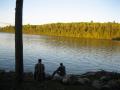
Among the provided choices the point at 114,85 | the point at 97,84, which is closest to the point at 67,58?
the point at 97,84

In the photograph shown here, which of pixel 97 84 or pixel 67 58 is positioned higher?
pixel 97 84

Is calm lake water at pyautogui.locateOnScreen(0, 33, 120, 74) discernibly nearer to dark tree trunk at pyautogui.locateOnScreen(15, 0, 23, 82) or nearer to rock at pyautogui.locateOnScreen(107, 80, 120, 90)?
dark tree trunk at pyautogui.locateOnScreen(15, 0, 23, 82)

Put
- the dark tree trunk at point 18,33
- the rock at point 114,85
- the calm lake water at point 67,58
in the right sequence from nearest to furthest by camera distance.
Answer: the dark tree trunk at point 18,33 → the rock at point 114,85 → the calm lake water at point 67,58

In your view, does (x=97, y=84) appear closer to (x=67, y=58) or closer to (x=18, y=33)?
(x=18, y=33)

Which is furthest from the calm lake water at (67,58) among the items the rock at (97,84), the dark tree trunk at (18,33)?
the dark tree trunk at (18,33)

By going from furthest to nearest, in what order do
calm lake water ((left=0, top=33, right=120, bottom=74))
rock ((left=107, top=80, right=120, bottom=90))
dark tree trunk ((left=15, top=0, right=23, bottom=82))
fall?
calm lake water ((left=0, top=33, right=120, bottom=74)) → rock ((left=107, top=80, right=120, bottom=90)) → dark tree trunk ((left=15, top=0, right=23, bottom=82))

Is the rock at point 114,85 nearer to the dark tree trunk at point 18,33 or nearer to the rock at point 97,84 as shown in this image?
the rock at point 97,84

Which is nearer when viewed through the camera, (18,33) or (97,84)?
(18,33)

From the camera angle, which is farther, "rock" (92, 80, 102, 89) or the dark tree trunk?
"rock" (92, 80, 102, 89)

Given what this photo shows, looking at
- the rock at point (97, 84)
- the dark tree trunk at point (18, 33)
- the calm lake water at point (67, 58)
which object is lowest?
the calm lake water at point (67, 58)

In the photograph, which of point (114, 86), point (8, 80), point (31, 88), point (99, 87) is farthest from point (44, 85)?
point (114, 86)

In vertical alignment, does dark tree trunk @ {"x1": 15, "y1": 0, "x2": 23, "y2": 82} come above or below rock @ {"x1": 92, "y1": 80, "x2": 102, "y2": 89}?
above

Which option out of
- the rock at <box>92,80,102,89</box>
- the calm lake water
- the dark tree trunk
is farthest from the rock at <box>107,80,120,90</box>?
the calm lake water

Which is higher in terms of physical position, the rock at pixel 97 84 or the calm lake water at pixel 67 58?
the rock at pixel 97 84
